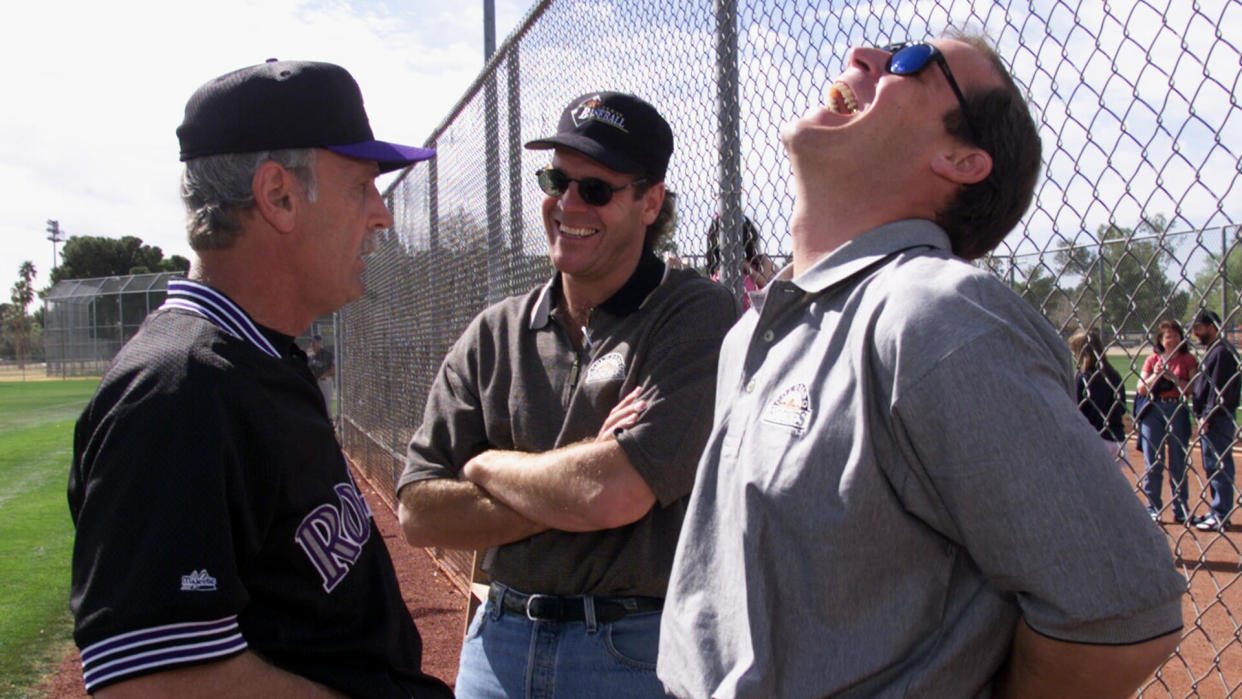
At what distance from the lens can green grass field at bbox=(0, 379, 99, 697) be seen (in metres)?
6.10

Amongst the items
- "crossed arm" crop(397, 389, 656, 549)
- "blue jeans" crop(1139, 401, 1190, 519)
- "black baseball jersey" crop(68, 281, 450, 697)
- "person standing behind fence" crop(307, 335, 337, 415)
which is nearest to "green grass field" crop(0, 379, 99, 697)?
"person standing behind fence" crop(307, 335, 337, 415)

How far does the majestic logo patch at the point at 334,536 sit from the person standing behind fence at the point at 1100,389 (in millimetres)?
Result: 1232

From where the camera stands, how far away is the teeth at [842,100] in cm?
178

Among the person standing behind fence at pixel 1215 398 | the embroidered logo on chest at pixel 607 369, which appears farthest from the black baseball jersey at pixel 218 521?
the person standing behind fence at pixel 1215 398

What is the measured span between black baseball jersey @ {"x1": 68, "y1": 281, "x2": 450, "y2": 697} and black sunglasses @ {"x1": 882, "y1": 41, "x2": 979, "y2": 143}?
120cm

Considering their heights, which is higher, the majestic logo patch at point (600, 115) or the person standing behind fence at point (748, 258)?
the majestic logo patch at point (600, 115)

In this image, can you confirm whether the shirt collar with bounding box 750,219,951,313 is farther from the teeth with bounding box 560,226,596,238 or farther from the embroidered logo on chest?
the teeth with bounding box 560,226,596,238

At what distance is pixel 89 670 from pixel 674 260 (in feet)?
7.95

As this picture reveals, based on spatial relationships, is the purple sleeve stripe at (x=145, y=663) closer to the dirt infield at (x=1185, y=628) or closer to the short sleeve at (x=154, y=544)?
the short sleeve at (x=154, y=544)

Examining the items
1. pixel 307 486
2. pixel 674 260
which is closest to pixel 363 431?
pixel 674 260

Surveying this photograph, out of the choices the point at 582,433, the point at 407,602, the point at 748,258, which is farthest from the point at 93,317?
the point at 582,433

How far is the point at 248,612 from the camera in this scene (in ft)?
5.22

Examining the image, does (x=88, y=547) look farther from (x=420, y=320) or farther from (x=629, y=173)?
(x=420, y=320)

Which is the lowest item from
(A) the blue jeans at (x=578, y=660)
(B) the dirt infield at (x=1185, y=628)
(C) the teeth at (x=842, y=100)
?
(B) the dirt infield at (x=1185, y=628)
